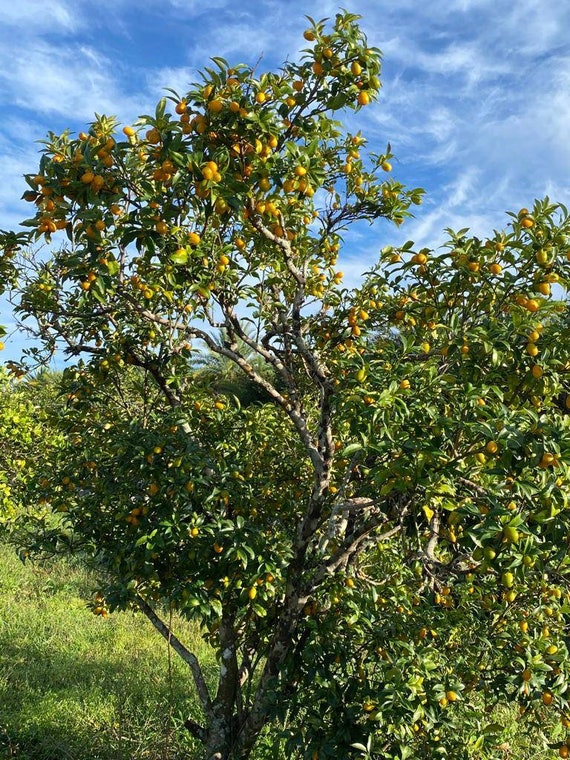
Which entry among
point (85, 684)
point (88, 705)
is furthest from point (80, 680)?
point (88, 705)

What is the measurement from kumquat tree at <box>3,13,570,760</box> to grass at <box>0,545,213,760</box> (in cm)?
106

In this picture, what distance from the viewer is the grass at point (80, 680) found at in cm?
458

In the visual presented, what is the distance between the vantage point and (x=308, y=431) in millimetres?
3432

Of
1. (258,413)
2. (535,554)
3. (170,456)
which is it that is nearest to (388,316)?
(258,413)

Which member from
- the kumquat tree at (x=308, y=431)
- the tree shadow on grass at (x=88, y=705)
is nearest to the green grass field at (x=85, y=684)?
the tree shadow on grass at (x=88, y=705)

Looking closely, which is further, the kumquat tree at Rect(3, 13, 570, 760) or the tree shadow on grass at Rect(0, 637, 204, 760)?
the tree shadow on grass at Rect(0, 637, 204, 760)

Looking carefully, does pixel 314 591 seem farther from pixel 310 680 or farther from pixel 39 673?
→ pixel 39 673

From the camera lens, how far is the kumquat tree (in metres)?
2.36

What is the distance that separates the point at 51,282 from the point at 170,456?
Result: 1299 millimetres

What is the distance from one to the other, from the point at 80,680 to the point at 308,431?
13.1ft

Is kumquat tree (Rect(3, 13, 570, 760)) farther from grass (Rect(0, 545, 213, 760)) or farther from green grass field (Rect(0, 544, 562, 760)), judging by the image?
grass (Rect(0, 545, 213, 760))

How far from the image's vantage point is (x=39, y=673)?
5.91 meters

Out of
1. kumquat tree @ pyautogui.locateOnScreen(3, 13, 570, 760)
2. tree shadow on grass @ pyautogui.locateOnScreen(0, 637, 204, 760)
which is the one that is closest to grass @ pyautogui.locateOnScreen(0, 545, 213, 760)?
tree shadow on grass @ pyautogui.locateOnScreen(0, 637, 204, 760)

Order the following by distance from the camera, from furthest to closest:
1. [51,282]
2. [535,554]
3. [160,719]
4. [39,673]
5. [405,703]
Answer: [39,673]
[160,719]
[51,282]
[405,703]
[535,554]
